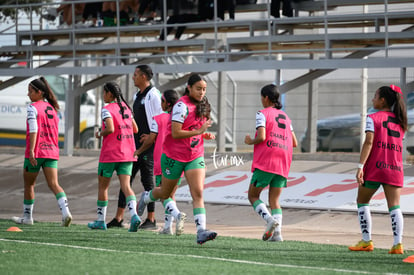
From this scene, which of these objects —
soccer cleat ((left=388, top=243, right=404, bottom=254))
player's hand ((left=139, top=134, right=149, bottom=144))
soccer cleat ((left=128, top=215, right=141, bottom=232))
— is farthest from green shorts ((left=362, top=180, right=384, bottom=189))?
player's hand ((left=139, top=134, right=149, bottom=144))

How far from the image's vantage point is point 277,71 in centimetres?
1794

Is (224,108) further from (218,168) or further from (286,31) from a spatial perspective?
(218,168)

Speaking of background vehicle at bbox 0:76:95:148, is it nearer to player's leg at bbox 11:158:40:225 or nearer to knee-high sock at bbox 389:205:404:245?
player's leg at bbox 11:158:40:225

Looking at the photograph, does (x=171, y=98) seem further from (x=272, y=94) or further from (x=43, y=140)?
(x=43, y=140)

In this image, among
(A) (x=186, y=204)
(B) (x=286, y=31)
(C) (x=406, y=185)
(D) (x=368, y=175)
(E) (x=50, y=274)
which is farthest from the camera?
(B) (x=286, y=31)

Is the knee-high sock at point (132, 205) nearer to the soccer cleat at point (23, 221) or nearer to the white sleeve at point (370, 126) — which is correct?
the soccer cleat at point (23, 221)

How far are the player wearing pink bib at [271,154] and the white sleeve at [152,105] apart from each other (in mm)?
1849

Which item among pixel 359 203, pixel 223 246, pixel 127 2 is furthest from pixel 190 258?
pixel 127 2

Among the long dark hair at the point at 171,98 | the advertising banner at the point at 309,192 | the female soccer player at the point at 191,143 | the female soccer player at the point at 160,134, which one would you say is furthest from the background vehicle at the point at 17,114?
the female soccer player at the point at 191,143

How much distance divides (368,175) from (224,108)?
1255 cm

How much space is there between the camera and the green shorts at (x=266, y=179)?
10102mm

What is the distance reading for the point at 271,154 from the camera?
10094 mm

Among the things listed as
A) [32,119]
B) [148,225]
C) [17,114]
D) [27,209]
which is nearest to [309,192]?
[148,225]

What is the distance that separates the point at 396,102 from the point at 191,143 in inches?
88.0
